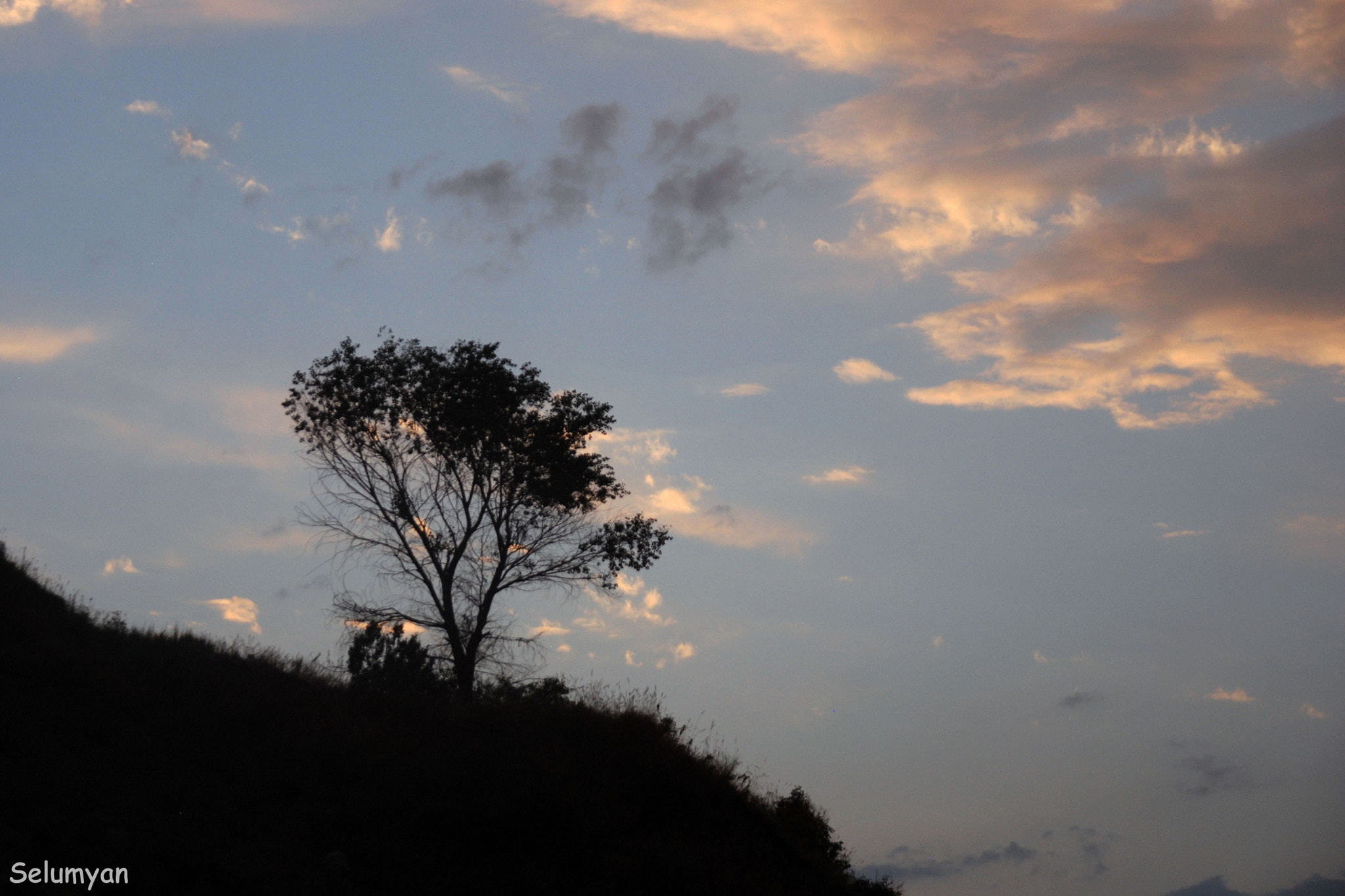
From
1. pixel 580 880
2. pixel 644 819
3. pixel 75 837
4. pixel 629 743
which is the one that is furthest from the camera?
pixel 629 743

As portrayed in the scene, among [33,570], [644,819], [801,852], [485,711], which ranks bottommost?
[801,852]

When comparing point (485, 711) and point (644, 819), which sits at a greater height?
point (485, 711)

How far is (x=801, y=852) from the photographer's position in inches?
769

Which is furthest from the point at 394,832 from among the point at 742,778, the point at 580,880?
the point at 742,778

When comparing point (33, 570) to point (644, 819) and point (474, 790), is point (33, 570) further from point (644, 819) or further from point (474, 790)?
point (644, 819)

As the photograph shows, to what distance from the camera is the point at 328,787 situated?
630 inches

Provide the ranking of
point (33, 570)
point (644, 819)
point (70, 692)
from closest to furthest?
1. point (70, 692)
2. point (644, 819)
3. point (33, 570)

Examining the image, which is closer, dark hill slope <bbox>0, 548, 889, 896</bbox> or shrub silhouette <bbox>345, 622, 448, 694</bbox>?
dark hill slope <bbox>0, 548, 889, 896</bbox>

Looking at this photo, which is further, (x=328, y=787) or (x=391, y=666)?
(x=391, y=666)

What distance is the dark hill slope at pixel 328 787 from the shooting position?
42.9ft

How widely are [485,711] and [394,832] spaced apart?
201 inches

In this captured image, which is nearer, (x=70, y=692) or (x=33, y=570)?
(x=70, y=692)

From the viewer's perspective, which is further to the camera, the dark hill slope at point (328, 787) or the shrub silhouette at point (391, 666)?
the shrub silhouette at point (391, 666)

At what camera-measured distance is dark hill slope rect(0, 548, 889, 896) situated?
42.9ft
